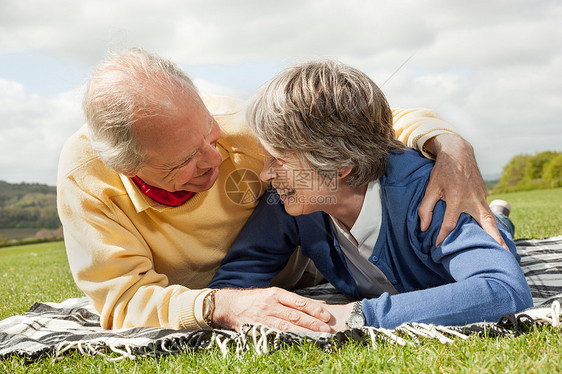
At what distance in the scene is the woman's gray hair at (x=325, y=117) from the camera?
9.11ft

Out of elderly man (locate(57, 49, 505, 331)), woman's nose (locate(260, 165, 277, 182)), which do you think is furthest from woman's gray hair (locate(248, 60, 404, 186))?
elderly man (locate(57, 49, 505, 331))

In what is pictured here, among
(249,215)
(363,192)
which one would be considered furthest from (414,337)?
(249,215)

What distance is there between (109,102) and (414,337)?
2.02 m

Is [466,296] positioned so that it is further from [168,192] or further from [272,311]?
[168,192]

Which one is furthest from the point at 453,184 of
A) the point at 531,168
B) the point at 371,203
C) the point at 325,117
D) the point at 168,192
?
the point at 531,168

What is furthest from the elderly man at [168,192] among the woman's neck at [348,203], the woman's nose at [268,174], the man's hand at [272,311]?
the woman's neck at [348,203]

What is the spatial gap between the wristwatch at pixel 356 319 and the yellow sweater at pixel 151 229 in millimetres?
841

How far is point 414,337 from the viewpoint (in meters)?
2.31

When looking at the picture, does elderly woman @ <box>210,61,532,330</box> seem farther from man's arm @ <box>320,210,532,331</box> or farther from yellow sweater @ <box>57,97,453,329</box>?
yellow sweater @ <box>57,97,453,329</box>

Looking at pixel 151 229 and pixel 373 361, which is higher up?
pixel 151 229

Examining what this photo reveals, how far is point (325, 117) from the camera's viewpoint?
2.79 meters

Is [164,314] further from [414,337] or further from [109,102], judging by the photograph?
[414,337]

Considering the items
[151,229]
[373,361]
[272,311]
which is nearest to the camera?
[373,361]

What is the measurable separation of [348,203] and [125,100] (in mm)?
1418
